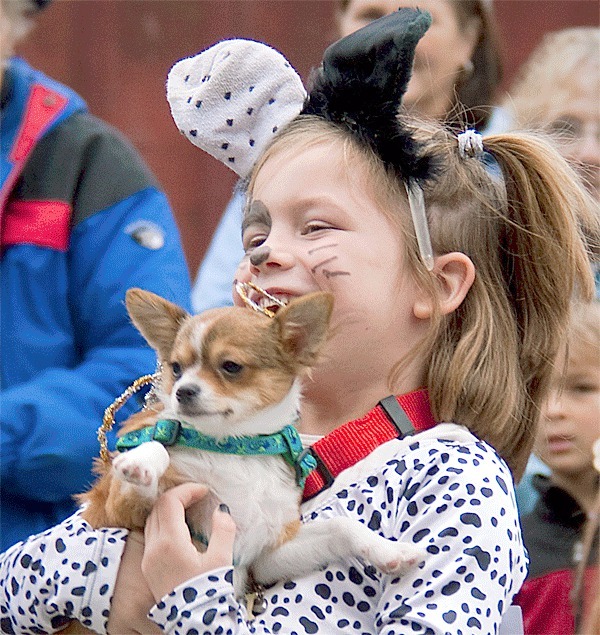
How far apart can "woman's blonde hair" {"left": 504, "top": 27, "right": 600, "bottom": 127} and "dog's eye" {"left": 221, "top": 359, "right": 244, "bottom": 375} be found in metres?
2.38

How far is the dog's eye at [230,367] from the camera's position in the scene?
7.02 ft

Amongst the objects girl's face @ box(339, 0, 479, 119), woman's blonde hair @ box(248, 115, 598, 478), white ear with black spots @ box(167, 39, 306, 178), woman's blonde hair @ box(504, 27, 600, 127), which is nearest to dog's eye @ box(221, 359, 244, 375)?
woman's blonde hair @ box(248, 115, 598, 478)

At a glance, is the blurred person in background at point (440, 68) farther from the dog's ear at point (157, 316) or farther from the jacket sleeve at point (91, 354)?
the dog's ear at point (157, 316)

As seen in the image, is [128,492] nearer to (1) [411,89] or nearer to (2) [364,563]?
(2) [364,563]

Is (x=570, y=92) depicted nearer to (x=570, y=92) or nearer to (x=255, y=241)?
(x=570, y=92)

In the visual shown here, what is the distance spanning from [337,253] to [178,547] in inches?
25.7

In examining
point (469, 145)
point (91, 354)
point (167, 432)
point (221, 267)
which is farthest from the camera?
point (221, 267)

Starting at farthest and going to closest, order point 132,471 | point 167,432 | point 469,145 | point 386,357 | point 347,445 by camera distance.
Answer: point 469,145 < point 386,357 < point 347,445 < point 167,432 < point 132,471

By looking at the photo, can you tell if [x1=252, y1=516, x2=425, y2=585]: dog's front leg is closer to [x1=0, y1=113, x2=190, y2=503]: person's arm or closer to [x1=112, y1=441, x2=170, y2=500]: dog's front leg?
[x1=112, y1=441, x2=170, y2=500]: dog's front leg

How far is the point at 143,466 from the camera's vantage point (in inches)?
81.0

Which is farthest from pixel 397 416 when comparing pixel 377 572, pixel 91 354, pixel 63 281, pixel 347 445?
pixel 63 281

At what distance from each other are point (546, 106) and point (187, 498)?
109 inches

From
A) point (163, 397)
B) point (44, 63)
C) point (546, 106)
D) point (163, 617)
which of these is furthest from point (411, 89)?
point (44, 63)

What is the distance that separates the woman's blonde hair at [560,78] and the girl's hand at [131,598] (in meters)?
2.51
